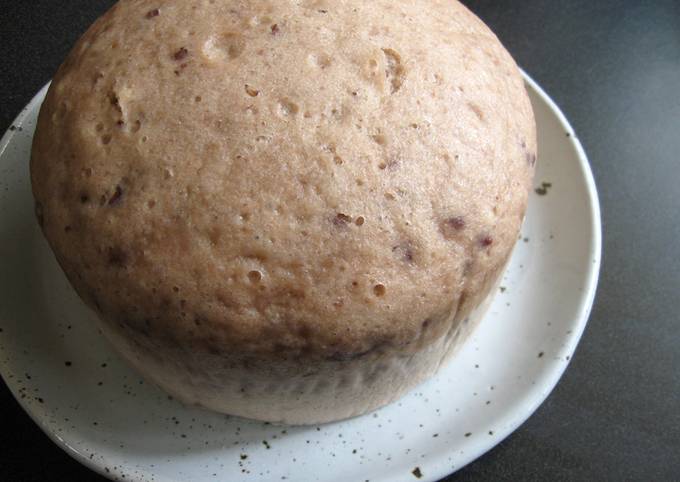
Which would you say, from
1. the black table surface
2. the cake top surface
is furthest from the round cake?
the black table surface

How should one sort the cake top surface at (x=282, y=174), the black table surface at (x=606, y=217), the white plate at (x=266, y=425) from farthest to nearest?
the black table surface at (x=606, y=217)
the white plate at (x=266, y=425)
the cake top surface at (x=282, y=174)

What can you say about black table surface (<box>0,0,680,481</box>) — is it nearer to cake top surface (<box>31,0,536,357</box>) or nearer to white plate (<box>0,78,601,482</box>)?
white plate (<box>0,78,601,482</box>)

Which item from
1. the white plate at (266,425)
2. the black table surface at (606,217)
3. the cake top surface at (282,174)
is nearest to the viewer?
the cake top surface at (282,174)

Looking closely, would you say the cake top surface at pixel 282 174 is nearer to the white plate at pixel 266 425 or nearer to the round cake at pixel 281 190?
the round cake at pixel 281 190

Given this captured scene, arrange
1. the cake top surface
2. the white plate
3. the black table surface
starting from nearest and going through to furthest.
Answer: the cake top surface < the white plate < the black table surface

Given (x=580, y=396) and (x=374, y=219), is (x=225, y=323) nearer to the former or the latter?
(x=374, y=219)

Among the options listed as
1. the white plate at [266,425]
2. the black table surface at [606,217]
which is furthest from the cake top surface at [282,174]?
the black table surface at [606,217]
